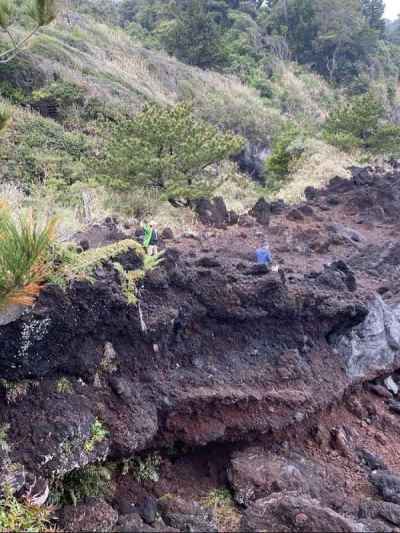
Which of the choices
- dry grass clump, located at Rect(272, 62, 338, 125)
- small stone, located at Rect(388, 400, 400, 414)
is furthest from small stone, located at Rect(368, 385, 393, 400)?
dry grass clump, located at Rect(272, 62, 338, 125)

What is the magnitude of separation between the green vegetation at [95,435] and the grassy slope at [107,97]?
7973 mm

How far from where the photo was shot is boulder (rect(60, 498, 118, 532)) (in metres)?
2.50

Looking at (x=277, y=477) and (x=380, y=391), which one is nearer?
(x=277, y=477)

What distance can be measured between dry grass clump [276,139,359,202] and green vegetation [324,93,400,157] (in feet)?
1.77

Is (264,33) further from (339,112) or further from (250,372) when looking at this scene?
(250,372)

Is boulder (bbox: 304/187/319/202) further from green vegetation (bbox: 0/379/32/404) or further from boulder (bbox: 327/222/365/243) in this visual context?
green vegetation (bbox: 0/379/32/404)

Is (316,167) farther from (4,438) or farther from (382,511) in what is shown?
(4,438)

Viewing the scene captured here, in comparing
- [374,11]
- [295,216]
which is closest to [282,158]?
[295,216]

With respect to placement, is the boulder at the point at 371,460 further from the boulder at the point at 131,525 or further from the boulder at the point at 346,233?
the boulder at the point at 346,233

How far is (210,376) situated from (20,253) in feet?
6.29

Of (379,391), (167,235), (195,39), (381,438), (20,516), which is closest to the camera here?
(20,516)

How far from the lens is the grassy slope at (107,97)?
1266 cm

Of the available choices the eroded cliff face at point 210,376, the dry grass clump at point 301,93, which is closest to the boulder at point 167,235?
the eroded cliff face at point 210,376

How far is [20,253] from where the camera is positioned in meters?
2.19
